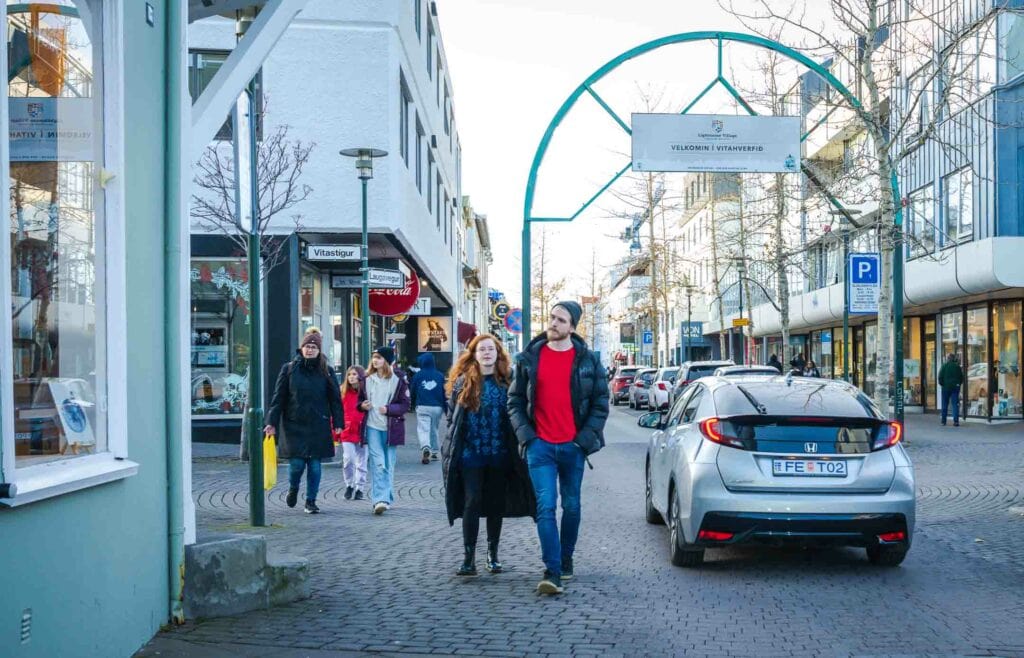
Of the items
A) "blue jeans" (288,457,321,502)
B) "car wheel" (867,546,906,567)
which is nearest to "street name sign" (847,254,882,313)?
"blue jeans" (288,457,321,502)

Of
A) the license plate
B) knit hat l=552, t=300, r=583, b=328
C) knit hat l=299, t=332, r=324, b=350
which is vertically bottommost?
the license plate

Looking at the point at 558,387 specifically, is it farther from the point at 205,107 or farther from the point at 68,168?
the point at 68,168

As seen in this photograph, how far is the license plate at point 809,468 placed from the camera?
7.94m

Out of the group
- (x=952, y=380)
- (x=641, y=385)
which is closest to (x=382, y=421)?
(x=952, y=380)

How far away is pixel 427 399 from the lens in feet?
54.9

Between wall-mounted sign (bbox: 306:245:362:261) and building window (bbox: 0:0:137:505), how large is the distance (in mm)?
12682

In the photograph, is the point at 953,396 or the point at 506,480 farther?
the point at 953,396

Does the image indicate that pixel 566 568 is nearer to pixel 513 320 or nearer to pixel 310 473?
pixel 310 473

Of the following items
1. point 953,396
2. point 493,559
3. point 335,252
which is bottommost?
point 493,559

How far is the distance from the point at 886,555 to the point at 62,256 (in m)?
6.17

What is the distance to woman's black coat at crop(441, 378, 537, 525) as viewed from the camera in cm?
793

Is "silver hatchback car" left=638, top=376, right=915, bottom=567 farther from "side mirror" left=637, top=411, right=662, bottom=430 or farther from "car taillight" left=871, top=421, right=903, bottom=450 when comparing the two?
"side mirror" left=637, top=411, right=662, bottom=430

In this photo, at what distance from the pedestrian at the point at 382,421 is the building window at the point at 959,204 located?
1928 centimetres

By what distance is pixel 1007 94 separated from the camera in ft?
84.7
